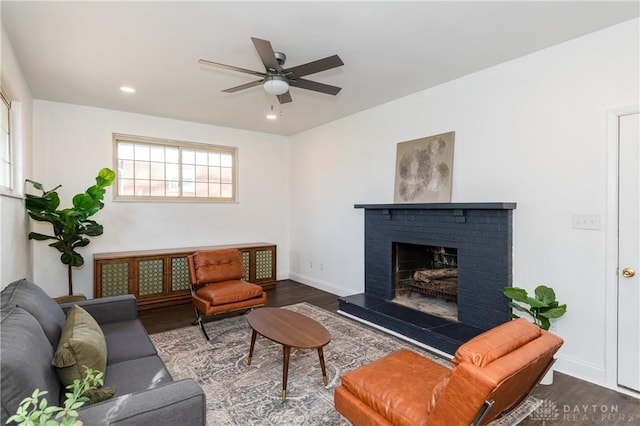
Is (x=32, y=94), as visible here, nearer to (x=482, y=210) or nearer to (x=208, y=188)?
(x=208, y=188)

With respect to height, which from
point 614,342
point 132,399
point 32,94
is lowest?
point 614,342

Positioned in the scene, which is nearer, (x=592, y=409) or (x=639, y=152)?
(x=592, y=409)

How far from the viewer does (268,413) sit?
231cm

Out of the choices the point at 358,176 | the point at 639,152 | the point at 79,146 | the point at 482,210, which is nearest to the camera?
the point at 639,152

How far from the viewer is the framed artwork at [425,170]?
3828 millimetres

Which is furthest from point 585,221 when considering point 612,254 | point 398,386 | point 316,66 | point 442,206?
point 316,66

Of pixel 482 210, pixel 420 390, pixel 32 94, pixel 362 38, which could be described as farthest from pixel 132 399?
pixel 32 94

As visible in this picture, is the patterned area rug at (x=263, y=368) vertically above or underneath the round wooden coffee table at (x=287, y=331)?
underneath

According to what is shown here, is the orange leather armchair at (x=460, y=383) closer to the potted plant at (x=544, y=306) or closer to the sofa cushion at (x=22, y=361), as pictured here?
the potted plant at (x=544, y=306)

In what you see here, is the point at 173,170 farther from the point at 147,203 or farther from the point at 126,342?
the point at 126,342

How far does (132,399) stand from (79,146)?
15.2 ft

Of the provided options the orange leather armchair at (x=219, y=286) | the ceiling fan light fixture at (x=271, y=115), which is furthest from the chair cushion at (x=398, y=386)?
the ceiling fan light fixture at (x=271, y=115)

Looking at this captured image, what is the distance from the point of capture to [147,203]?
5.28 meters

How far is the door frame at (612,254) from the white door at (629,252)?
2 centimetres
